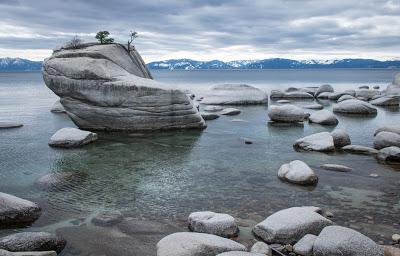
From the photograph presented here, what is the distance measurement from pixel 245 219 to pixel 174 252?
3.23 meters

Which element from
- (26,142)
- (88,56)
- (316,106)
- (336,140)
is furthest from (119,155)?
(316,106)

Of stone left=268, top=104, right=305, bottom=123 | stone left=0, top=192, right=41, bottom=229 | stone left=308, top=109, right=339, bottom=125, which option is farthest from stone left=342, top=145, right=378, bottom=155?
stone left=0, top=192, right=41, bottom=229

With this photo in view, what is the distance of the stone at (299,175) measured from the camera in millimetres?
15016

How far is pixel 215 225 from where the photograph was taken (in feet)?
35.1

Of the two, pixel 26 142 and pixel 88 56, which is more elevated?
pixel 88 56

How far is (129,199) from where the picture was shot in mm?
13539

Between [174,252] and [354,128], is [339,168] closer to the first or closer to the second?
[174,252]

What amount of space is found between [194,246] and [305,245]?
8.03ft

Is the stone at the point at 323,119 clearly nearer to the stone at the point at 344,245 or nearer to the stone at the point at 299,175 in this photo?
the stone at the point at 299,175

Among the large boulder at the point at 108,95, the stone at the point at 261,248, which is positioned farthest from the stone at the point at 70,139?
the stone at the point at 261,248

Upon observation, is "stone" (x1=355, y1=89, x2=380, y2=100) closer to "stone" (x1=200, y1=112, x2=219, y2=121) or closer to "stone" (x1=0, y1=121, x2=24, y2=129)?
"stone" (x1=200, y1=112, x2=219, y2=121)

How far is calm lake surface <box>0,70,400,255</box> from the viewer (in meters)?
11.2

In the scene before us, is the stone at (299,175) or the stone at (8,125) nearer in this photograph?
the stone at (299,175)

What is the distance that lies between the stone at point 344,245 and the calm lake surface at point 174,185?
155cm
